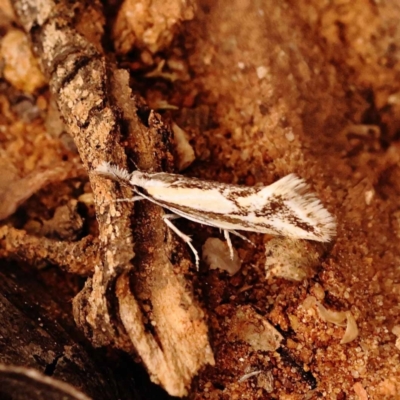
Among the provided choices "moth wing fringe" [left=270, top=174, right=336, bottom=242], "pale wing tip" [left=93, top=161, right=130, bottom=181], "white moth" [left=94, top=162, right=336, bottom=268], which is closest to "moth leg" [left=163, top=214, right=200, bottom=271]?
"white moth" [left=94, top=162, right=336, bottom=268]

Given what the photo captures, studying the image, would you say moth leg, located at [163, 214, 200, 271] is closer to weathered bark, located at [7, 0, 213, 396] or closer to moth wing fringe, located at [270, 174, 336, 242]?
weathered bark, located at [7, 0, 213, 396]

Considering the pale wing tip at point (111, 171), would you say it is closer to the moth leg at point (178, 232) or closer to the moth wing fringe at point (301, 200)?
the moth leg at point (178, 232)

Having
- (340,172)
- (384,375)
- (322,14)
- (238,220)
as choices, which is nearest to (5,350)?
(238,220)

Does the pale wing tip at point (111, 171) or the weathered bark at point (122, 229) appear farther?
the pale wing tip at point (111, 171)

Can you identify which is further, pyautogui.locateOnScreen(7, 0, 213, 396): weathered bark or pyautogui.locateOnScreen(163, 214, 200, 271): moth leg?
pyautogui.locateOnScreen(163, 214, 200, 271): moth leg

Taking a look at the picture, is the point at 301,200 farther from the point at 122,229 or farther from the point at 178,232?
the point at 122,229

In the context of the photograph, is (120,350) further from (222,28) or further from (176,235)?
(222,28)

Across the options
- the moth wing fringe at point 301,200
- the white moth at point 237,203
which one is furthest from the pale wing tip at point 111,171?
the moth wing fringe at point 301,200
